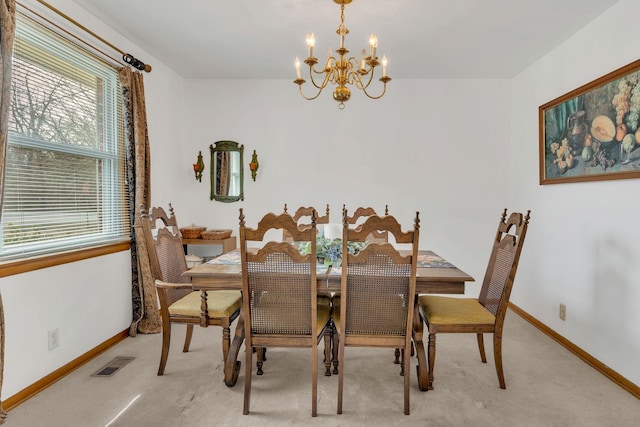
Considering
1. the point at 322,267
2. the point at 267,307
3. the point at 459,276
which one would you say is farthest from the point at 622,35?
the point at 267,307

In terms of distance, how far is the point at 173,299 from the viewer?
102 inches

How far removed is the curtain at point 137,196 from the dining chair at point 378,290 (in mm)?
1928

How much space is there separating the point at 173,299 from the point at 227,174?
2.05 meters

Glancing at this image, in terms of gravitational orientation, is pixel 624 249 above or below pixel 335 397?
above

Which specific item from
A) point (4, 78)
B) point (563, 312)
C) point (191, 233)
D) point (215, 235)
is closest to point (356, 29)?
point (4, 78)

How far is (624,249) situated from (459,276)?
1.30m

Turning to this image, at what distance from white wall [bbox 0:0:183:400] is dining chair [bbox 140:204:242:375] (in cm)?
59

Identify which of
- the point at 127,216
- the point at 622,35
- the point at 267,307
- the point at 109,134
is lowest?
the point at 267,307

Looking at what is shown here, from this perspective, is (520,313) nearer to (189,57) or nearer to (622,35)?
(622,35)

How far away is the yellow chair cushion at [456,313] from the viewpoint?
2.27m

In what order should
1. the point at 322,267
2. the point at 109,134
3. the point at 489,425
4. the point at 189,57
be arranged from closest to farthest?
the point at 489,425 < the point at 322,267 < the point at 109,134 < the point at 189,57

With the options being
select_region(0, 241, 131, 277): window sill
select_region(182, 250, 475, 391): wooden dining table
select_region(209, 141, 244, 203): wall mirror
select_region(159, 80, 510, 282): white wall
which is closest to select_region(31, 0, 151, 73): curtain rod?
select_region(159, 80, 510, 282): white wall

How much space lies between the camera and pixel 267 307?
2.03 metres

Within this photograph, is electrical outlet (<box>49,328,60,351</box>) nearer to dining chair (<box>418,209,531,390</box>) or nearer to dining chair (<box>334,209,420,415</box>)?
dining chair (<box>334,209,420,415</box>)
